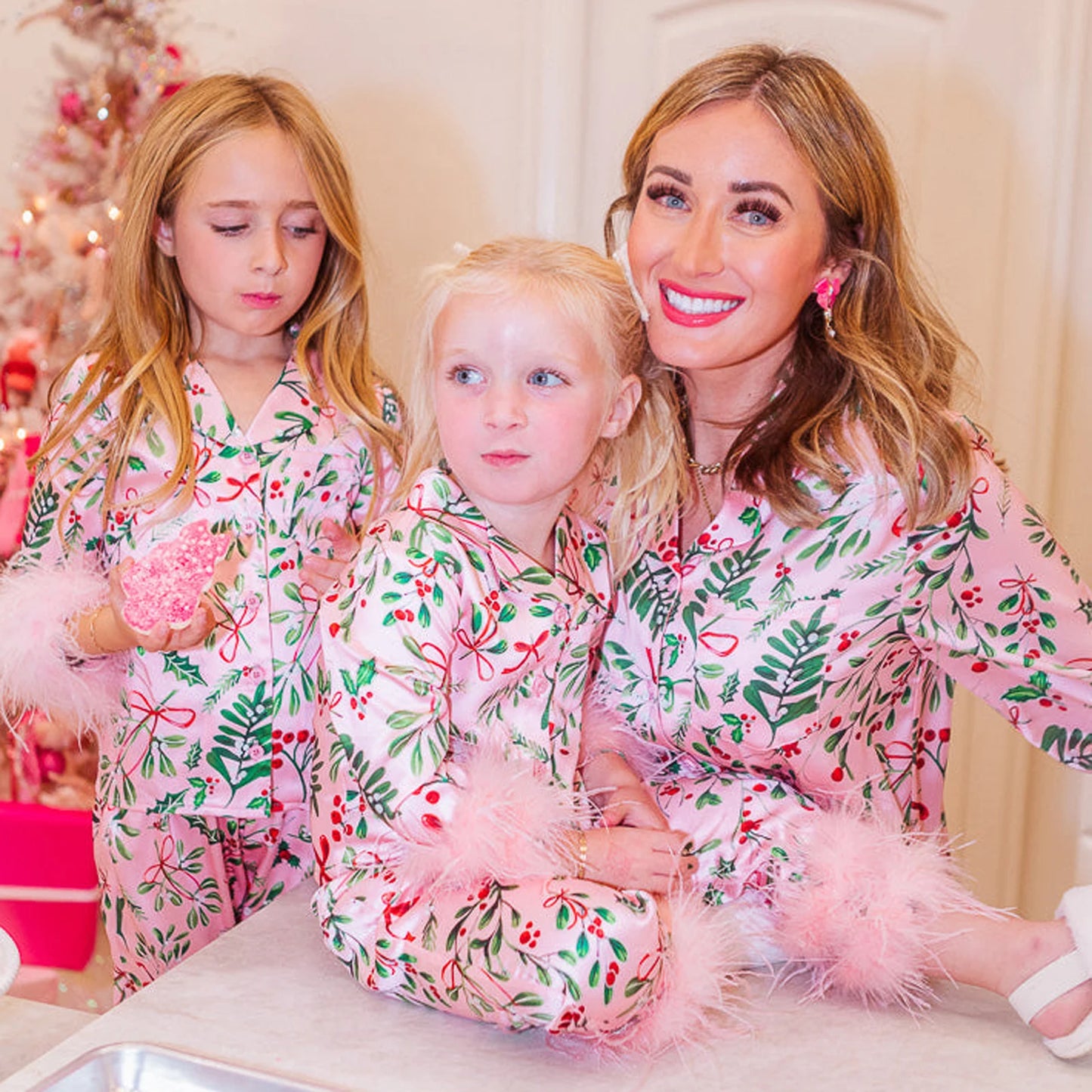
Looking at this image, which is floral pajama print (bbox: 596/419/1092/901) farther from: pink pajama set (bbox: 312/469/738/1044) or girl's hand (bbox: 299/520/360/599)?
girl's hand (bbox: 299/520/360/599)

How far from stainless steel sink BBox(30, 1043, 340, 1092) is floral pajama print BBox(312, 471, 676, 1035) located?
0.17 m

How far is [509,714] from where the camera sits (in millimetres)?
1533

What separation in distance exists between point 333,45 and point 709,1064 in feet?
7.51

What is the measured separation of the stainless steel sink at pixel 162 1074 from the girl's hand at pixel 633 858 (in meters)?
0.36

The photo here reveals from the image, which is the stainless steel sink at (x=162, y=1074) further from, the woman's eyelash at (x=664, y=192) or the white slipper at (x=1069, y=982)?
the woman's eyelash at (x=664, y=192)

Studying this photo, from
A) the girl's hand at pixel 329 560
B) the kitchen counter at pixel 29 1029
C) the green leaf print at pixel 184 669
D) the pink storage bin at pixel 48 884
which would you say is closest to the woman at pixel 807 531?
the girl's hand at pixel 329 560

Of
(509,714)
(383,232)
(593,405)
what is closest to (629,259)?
(593,405)

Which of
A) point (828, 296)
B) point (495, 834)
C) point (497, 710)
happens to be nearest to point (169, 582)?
point (497, 710)

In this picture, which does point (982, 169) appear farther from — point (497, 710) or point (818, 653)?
point (497, 710)

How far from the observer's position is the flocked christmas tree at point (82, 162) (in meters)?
2.88

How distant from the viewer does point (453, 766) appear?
1.41 metres

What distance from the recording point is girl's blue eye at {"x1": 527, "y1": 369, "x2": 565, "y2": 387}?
4.95 feet

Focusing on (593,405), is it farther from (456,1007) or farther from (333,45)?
(333,45)

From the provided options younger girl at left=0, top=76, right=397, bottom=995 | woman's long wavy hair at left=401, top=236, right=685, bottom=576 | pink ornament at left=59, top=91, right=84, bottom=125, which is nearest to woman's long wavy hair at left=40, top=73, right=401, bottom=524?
younger girl at left=0, top=76, right=397, bottom=995
